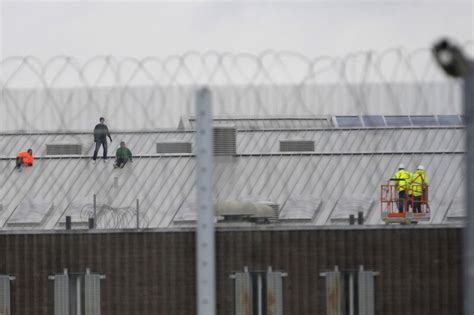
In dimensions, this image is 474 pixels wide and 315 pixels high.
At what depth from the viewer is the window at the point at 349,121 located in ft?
109

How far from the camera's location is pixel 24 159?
102ft

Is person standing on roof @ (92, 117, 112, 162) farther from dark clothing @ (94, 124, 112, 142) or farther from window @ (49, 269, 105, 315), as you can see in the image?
window @ (49, 269, 105, 315)

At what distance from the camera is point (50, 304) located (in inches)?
1045

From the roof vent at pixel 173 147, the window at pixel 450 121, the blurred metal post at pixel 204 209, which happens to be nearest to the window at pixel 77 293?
the roof vent at pixel 173 147

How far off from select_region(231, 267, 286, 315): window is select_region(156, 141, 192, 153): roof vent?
21.1 ft

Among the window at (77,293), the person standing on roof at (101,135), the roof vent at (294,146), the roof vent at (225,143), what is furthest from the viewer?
the roof vent at (294,146)

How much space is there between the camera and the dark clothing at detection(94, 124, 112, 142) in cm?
2958

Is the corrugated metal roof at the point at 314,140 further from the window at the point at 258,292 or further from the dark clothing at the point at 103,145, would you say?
the window at the point at 258,292

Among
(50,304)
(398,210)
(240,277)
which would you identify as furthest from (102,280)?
(398,210)

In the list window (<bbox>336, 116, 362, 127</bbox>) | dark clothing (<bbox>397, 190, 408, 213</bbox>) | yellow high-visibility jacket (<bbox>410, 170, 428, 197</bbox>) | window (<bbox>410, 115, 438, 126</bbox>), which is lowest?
dark clothing (<bbox>397, 190, 408, 213</bbox>)

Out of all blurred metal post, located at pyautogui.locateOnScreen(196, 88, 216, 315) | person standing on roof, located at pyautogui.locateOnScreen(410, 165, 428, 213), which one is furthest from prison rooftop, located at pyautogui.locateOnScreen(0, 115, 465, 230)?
blurred metal post, located at pyautogui.locateOnScreen(196, 88, 216, 315)

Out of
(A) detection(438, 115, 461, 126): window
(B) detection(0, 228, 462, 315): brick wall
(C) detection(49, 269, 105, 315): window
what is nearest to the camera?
(B) detection(0, 228, 462, 315): brick wall

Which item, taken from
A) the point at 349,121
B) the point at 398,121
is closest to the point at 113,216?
the point at 398,121

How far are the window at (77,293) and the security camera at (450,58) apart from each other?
18.3 metres
